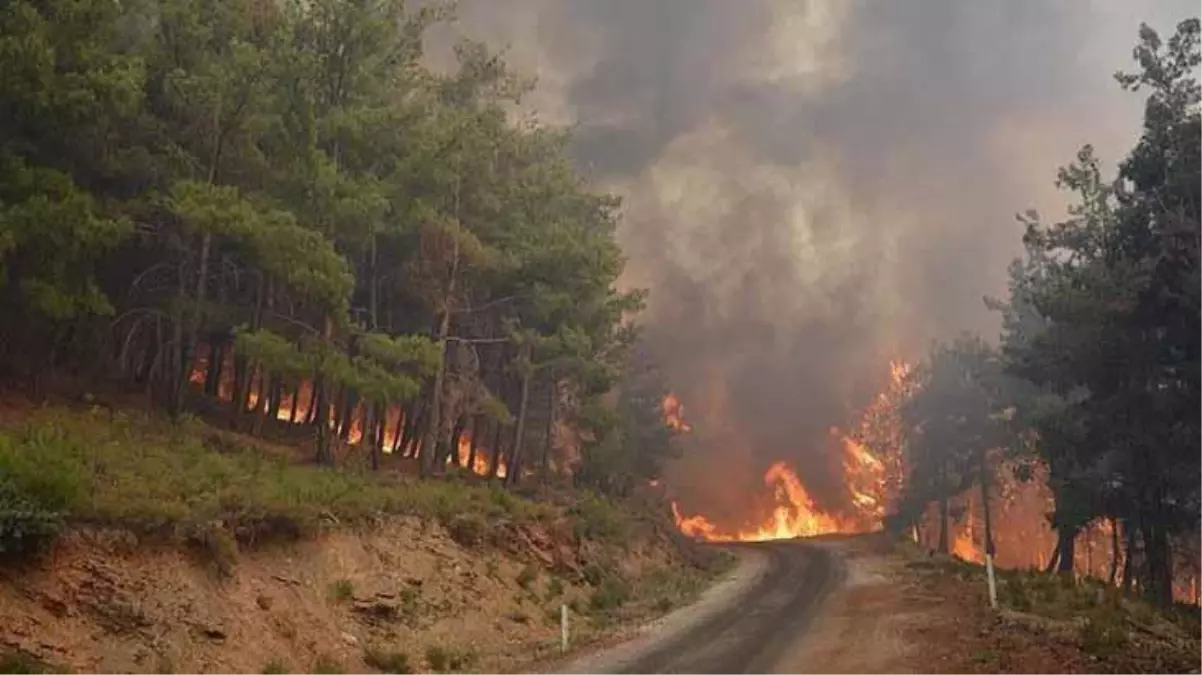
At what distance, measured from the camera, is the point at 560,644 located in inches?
763

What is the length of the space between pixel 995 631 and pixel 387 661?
1186 centimetres

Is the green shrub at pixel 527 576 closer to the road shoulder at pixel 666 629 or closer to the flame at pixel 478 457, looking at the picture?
the road shoulder at pixel 666 629

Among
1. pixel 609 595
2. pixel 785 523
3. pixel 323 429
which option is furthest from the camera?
pixel 785 523

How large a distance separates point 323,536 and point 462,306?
18.8 m

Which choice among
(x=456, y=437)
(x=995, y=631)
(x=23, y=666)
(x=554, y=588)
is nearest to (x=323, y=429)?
(x=554, y=588)

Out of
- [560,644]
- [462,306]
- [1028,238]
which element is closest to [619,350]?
[462,306]

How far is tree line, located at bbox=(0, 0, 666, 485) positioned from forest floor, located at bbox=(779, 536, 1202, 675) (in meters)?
14.3

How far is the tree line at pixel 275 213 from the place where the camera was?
2106 centimetres

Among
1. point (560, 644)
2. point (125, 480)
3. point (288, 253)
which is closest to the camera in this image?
point (125, 480)

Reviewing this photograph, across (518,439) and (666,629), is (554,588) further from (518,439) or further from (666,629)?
(518,439)

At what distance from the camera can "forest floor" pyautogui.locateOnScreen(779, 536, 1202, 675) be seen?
47.7 feet

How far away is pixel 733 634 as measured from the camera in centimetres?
1973

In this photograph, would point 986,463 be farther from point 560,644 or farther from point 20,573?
point 20,573

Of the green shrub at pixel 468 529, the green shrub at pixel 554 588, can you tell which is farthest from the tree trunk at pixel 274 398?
the green shrub at pixel 554 588
